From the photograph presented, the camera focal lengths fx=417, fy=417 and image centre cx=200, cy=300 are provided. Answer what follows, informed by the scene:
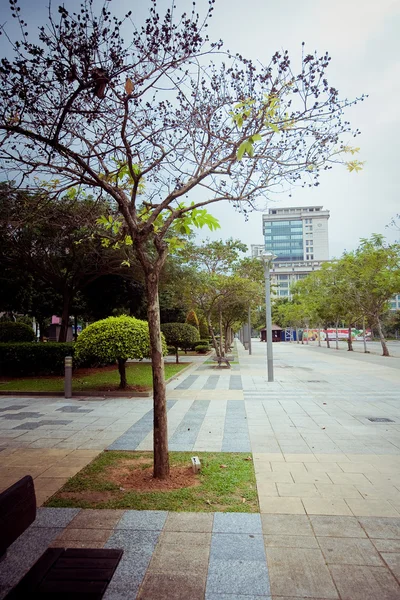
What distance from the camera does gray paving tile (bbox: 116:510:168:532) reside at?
3.46 metres

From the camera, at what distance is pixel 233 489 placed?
430 centimetres

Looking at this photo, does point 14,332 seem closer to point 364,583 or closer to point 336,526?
point 336,526

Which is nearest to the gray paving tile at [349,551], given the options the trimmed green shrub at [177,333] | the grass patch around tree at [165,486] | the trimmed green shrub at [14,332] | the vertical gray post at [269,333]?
the grass patch around tree at [165,486]

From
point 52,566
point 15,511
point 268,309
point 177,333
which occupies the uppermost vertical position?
point 268,309

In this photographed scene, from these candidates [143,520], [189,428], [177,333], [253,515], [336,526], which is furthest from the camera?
[177,333]

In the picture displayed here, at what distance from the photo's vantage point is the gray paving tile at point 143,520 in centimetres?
346

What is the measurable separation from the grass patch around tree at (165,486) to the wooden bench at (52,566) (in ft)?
5.24

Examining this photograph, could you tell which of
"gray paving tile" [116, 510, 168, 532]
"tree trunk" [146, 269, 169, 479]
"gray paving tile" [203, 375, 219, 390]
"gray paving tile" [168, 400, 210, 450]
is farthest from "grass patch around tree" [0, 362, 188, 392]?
"gray paving tile" [116, 510, 168, 532]

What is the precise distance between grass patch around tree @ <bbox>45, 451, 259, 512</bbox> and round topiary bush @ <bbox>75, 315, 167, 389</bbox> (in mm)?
5222

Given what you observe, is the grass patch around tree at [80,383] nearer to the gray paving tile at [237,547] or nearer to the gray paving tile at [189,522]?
the gray paving tile at [189,522]

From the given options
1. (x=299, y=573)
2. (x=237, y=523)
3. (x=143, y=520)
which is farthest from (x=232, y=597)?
(x=143, y=520)

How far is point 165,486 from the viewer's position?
4.38 m

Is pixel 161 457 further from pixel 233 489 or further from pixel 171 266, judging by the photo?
pixel 171 266

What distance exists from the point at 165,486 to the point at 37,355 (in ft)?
38.5
